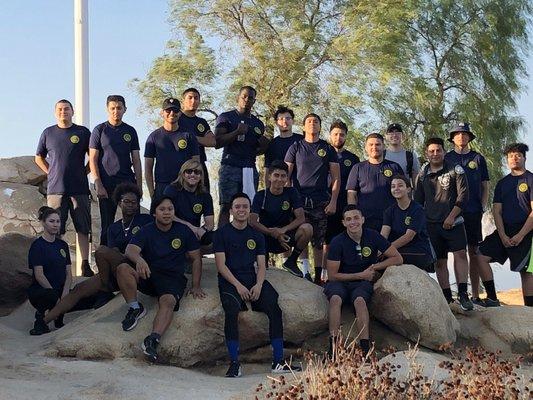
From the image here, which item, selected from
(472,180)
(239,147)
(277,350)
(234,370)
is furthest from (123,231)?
(472,180)

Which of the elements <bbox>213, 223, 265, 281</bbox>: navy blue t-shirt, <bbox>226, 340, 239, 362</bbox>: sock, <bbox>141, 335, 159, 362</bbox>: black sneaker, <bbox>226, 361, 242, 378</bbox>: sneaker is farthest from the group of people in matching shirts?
<bbox>226, 361, 242, 378</bbox>: sneaker

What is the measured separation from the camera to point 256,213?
930cm

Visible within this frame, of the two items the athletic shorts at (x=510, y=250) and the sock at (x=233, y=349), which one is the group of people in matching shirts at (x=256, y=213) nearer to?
the athletic shorts at (x=510, y=250)

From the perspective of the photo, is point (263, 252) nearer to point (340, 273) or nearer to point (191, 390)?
point (340, 273)

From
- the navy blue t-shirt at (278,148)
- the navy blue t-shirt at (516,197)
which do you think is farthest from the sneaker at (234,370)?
the navy blue t-shirt at (516,197)

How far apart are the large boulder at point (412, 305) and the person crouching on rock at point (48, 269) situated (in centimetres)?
378

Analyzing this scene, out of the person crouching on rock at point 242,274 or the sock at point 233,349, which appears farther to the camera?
the person crouching on rock at point 242,274

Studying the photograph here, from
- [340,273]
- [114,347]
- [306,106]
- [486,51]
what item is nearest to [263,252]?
[340,273]

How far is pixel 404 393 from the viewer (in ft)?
19.1

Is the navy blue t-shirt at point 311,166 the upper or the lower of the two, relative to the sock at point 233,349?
upper

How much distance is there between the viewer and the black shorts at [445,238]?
9.80 m

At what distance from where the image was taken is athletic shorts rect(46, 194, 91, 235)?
10.2 metres

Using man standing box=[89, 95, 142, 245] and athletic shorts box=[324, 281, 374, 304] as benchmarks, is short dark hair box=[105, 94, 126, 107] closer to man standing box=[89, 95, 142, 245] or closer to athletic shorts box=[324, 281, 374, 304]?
man standing box=[89, 95, 142, 245]

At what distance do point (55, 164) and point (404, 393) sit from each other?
5.93 m
